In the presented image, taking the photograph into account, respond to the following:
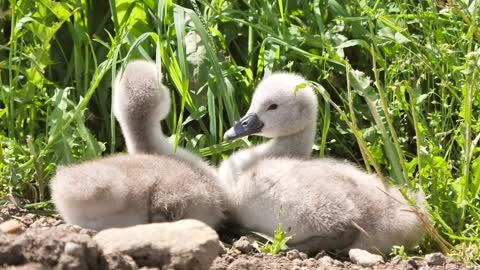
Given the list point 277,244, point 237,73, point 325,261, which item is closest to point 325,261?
point 325,261

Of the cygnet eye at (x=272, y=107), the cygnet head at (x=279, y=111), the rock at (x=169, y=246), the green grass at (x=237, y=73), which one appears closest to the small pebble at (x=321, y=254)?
the green grass at (x=237, y=73)

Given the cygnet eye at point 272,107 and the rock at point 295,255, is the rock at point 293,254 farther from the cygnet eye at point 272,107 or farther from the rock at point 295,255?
the cygnet eye at point 272,107

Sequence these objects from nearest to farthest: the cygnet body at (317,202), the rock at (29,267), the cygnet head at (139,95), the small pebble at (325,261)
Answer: the rock at (29,267)
the small pebble at (325,261)
the cygnet body at (317,202)
the cygnet head at (139,95)

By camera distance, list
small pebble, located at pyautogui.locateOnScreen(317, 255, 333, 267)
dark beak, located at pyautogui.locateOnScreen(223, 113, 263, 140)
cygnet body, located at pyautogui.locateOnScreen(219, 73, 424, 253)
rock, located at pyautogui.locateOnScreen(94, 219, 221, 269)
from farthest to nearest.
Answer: dark beak, located at pyautogui.locateOnScreen(223, 113, 263, 140)
cygnet body, located at pyautogui.locateOnScreen(219, 73, 424, 253)
small pebble, located at pyautogui.locateOnScreen(317, 255, 333, 267)
rock, located at pyautogui.locateOnScreen(94, 219, 221, 269)

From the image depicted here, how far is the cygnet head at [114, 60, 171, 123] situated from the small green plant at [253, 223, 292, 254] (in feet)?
2.87

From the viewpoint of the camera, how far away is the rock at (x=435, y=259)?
5.11 metres

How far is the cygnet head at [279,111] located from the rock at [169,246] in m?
1.56

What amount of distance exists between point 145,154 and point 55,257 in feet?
5.22

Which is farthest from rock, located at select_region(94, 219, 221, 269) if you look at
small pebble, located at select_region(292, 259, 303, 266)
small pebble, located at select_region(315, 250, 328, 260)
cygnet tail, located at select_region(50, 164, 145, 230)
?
small pebble, located at select_region(315, 250, 328, 260)

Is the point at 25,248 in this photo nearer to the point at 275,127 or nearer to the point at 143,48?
the point at 275,127

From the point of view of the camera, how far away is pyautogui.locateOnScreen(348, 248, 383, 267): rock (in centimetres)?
509

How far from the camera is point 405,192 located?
17.0 feet

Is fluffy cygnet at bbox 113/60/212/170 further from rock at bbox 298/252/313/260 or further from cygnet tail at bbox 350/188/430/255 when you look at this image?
cygnet tail at bbox 350/188/430/255

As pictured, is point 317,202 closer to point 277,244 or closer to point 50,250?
point 277,244
